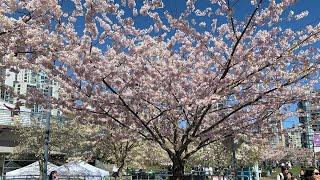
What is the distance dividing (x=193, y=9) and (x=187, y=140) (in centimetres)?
423

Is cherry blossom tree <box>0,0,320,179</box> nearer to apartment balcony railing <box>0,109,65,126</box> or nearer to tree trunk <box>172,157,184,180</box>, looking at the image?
tree trunk <box>172,157,184,180</box>

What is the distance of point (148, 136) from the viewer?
13.8 m

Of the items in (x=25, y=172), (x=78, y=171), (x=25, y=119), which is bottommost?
(x=25, y=172)

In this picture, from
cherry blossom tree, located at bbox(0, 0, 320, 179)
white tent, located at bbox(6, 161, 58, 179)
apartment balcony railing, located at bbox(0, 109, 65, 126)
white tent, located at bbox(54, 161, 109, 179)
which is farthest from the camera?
apartment balcony railing, located at bbox(0, 109, 65, 126)

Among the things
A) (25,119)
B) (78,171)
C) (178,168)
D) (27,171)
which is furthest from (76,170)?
(25,119)

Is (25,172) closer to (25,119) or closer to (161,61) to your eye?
(25,119)

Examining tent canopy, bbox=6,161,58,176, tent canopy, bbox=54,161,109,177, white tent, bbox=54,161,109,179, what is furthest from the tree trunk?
tent canopy, bbox=6,161,58,176

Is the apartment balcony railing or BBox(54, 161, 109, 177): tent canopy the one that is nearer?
BBox(54, 161, 109, 177): tent canopy

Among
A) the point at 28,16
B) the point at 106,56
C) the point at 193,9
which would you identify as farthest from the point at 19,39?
the point at 193,9

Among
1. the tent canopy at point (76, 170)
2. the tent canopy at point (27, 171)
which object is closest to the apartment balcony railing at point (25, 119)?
the tent canopy at point (27, 171)

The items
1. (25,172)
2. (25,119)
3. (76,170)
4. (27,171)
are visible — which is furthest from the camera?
(25,119)

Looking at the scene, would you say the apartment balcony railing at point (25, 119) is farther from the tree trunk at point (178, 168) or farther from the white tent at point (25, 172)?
the tree trunk at point (178, 168)

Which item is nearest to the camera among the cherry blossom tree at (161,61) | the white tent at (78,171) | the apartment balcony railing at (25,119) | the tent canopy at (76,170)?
the cherry blossom tree at (161,61)

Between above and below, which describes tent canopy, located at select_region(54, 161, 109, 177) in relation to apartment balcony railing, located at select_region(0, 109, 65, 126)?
below
